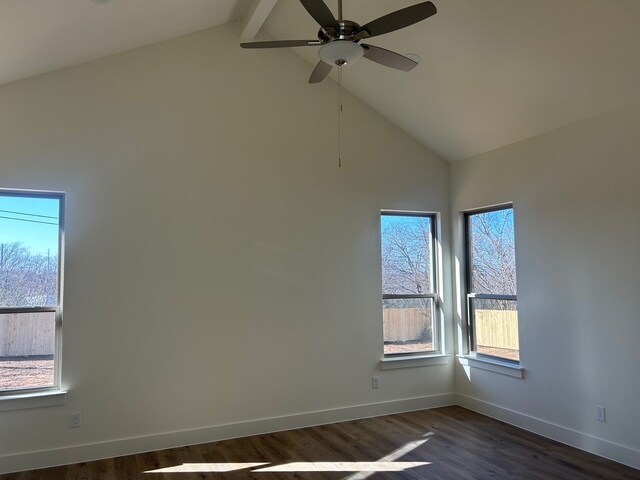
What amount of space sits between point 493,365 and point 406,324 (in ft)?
3.23

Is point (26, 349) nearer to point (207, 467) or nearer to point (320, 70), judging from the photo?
point (207, 467)

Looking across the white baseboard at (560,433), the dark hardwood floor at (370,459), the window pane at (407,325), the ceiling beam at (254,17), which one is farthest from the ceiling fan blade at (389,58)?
the white baseboard at (560,433)

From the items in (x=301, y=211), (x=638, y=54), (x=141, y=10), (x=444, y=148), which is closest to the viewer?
(x=638, y=54)

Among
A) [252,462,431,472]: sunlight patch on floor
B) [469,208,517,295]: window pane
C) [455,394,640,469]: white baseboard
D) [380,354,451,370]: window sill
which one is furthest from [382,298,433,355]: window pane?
[252,462,431,472]: sunlight patch on floor

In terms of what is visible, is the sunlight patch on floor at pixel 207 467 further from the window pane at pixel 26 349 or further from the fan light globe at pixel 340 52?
the fan light globe at pixel 340 52

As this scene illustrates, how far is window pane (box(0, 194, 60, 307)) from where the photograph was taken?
141 inches

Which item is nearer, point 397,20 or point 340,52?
point 397,20

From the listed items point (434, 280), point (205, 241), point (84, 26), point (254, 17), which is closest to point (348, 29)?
point (254, 17)

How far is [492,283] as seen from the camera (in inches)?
189

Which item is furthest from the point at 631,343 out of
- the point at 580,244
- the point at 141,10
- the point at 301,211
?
the point at 141,10

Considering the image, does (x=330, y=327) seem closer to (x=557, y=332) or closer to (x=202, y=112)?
(x=557, y=332)

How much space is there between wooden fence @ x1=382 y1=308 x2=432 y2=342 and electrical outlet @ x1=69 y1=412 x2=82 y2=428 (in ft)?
9.77

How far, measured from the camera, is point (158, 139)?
13.2ft

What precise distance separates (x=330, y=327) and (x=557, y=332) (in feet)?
6.86
